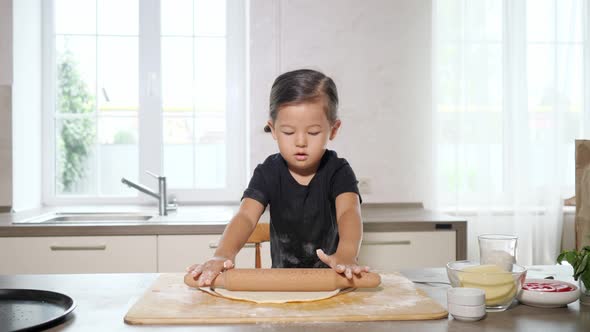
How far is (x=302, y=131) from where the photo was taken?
1384 mm

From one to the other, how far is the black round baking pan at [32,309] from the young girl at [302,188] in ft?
1.34

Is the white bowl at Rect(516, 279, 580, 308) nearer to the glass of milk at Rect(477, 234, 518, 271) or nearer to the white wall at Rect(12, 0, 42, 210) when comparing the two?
the glass of milk at Rect(477, 234, 518, 271)

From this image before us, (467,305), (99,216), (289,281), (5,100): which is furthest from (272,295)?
(5,100)

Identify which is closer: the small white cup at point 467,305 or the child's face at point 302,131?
the small white cup at point 467,305

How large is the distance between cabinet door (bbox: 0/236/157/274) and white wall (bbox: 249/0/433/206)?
804 mm

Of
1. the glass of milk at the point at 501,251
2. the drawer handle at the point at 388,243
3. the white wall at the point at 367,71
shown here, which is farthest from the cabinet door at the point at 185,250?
the glass of milk at the point at 501,251

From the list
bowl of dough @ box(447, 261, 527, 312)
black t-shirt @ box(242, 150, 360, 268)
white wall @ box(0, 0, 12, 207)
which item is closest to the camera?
bowl of dough @ box(447, 261, 527, 312)

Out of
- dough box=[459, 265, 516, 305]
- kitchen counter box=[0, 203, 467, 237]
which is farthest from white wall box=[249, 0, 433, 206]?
dough box=[459, 265, 516, 305]

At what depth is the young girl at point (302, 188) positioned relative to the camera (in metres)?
1.40

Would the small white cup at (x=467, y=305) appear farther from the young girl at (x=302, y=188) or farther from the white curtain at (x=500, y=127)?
the white curtain at (x=500, y=127)

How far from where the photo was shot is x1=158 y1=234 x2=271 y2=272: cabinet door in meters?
2.40

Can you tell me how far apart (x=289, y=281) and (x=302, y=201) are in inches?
19.0

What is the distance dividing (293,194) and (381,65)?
157cm

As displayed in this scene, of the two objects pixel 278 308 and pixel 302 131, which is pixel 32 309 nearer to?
pixel 278 308
